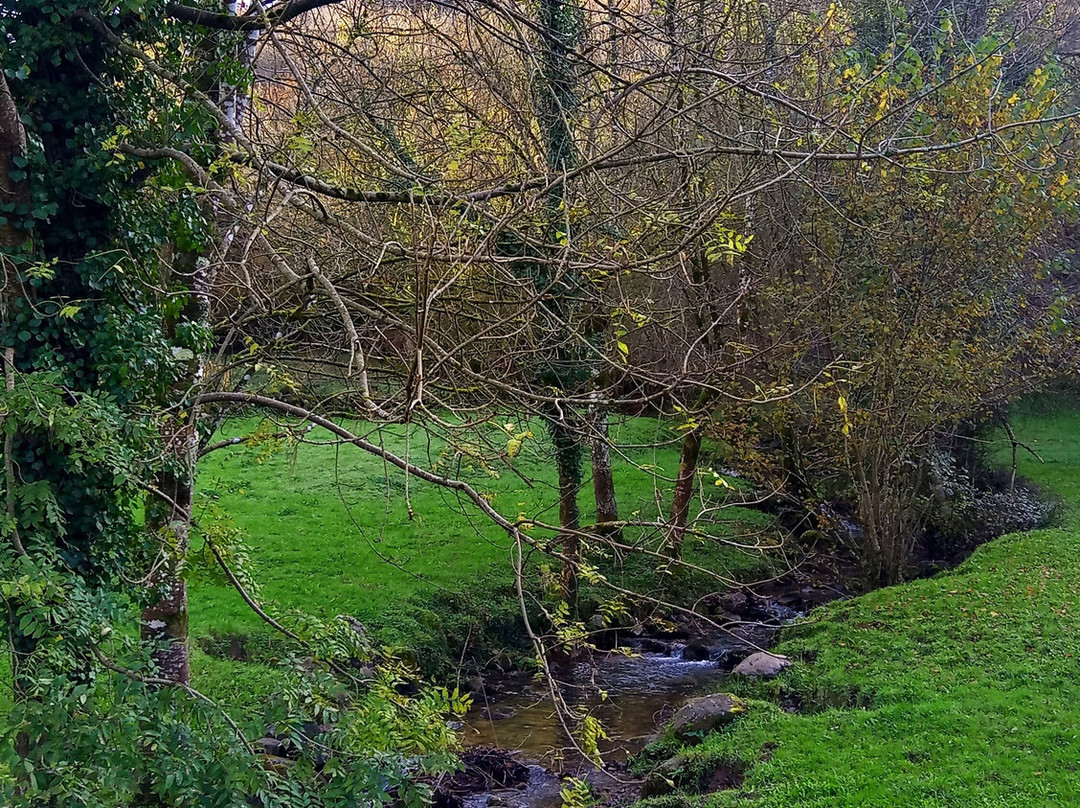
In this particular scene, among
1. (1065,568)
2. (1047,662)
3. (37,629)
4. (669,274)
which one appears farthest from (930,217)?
(37,629)

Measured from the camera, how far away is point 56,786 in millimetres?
3570

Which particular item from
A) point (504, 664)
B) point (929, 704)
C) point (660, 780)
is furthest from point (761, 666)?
point (504, 664)

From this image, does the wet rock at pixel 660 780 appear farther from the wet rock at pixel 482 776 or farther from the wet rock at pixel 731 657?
the wet rock at pixel 731 657

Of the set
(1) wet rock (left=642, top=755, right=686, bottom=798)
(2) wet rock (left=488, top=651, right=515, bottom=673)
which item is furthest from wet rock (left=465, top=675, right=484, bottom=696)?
(1) wet rock (left=642, top=755, right=686, bottom=798)

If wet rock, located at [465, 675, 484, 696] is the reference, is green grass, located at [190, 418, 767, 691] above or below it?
above

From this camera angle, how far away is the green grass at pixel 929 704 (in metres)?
6.96

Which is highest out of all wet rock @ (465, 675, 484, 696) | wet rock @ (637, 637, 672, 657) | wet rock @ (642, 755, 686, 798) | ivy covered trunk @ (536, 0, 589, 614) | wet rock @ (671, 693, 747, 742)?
ivy covered trunk @ (536, 0, 589, 614)

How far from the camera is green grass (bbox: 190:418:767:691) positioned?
10.9m

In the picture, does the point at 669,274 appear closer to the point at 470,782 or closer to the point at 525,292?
the point at 525,292

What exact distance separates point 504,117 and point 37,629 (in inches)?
219

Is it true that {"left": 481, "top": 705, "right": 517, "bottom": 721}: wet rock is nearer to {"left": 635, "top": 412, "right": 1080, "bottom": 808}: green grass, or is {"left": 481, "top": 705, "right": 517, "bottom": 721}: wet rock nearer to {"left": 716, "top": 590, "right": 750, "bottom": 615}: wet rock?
{"left": 635, "top": 412, "right": 1080, "bottom": 808}: green grass

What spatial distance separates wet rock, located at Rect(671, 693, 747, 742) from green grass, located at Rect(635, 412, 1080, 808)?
19cm

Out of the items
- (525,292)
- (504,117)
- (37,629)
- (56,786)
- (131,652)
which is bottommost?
(56,786)

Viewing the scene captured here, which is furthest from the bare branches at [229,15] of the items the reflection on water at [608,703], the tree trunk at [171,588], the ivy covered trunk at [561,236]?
the reflection on water at [608,703]
